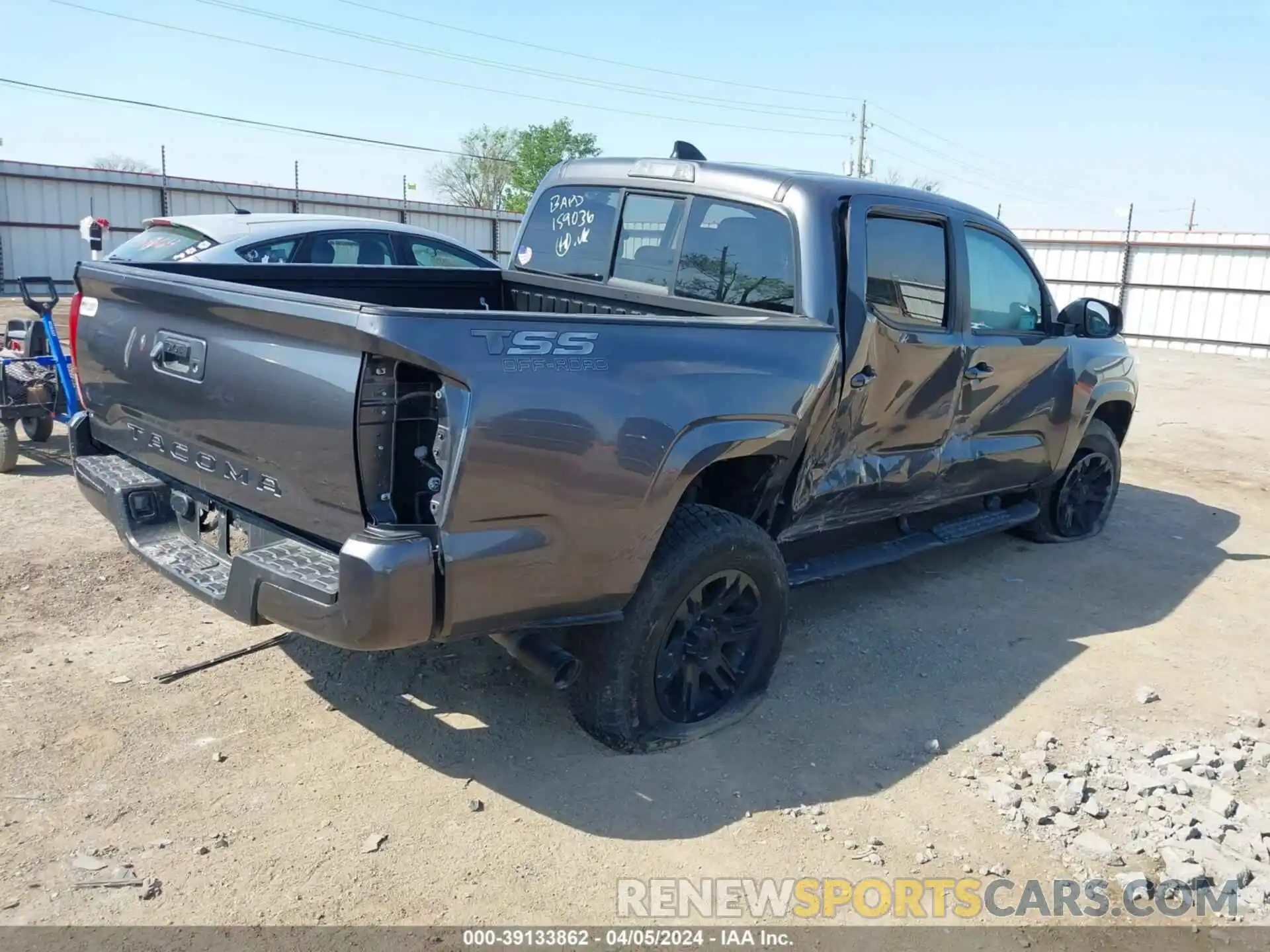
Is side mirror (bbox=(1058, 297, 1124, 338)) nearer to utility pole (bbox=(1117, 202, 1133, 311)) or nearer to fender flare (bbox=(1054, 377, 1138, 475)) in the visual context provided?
fender flare (bbox=(1054, 377, 1138, 475))

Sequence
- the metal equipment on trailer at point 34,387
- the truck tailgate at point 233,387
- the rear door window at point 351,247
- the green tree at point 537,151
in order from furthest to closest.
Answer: the green tree at point 537,151, the rear door window at point 351,247, the metal equipment on trailer at point 34,387, the truck tailgate at point 233,387

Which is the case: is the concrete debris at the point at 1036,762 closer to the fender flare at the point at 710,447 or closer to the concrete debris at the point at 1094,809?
the concrete debris at the point at 1094,809

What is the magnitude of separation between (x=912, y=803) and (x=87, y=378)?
11.5ft

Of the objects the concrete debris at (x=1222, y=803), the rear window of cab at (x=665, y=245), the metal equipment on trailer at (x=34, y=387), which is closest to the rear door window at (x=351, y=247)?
the metal equipment on trailer at (x=34, y=387)


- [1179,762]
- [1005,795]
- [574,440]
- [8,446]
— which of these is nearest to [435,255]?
[8,446]

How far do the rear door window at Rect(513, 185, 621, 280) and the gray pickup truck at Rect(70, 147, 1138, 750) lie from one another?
2 cm

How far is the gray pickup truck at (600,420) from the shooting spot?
2.83 m

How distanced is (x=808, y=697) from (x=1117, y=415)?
3.80 metres

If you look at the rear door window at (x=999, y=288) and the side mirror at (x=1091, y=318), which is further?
the side mirror at (x=1091, y=318)

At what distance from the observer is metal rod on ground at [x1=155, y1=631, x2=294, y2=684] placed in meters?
3.98

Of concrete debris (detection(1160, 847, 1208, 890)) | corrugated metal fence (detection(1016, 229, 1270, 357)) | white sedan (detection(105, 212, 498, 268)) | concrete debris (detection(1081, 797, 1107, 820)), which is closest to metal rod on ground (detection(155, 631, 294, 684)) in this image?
concrete debris (detection(1081, 797, 1107, 820))

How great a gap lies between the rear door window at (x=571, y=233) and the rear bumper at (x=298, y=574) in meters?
2.25

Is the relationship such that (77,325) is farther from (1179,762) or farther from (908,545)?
(1179,762)

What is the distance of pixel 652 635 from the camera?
346 cm
